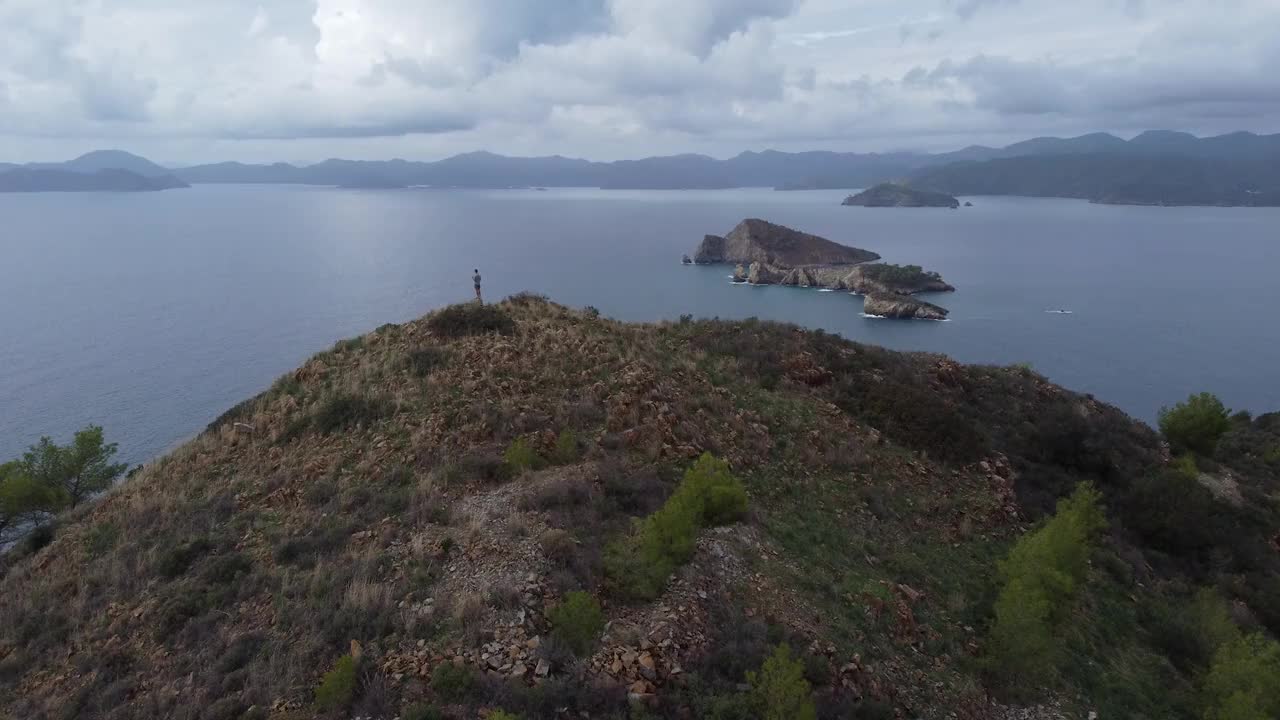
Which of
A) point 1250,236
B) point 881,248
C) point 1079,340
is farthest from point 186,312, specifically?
point 1250,236

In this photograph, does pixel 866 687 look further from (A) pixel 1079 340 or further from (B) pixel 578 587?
(A) pixel 1079 340

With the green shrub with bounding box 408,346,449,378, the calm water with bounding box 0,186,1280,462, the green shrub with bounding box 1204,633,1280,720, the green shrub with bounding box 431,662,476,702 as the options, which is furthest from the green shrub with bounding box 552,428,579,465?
the calm water with bounding box 0,186,1280,462

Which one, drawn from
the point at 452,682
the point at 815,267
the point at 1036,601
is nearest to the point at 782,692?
the point at 452,682

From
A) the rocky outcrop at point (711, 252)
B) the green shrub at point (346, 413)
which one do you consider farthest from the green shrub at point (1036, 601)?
the rocky outcrop at point (711, 252)

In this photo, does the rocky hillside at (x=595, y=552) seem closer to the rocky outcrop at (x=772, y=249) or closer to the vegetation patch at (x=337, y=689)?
the vegetation patch at (x=337, y=689)

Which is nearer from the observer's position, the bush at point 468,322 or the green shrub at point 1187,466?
the bush at point 468,322

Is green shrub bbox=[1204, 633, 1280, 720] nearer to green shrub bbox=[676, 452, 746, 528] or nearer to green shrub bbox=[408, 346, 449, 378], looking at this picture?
green shrub bbox=[676, 452, 746, 528]
